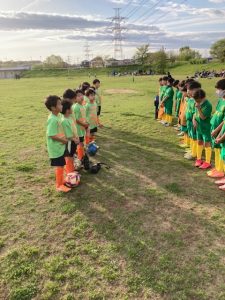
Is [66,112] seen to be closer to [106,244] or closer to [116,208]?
[116,208]

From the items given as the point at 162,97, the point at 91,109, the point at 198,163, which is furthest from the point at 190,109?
the point at 162,97

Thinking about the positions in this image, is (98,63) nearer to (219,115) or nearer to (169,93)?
(169,93)

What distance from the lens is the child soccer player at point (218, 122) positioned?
637 centimetres

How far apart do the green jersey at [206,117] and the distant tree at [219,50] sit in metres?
74.1

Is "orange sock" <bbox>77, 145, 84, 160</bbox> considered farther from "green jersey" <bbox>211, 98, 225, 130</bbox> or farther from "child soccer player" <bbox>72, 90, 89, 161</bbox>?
"green jersey" <bbox>211, 98, 225, 130</bbox>

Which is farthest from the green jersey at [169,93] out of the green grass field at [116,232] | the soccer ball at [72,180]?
the soccer ball at [72,180]

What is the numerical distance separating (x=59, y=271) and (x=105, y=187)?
8.95 feet

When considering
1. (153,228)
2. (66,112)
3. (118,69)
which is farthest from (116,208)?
(118,69)

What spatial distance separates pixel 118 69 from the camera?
91.2 metres

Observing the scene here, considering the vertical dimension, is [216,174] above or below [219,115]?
below

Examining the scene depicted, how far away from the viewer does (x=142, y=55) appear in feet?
330

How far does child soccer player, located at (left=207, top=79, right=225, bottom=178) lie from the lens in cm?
637

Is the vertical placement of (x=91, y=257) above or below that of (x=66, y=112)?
below

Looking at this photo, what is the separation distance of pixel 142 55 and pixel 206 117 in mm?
97837
